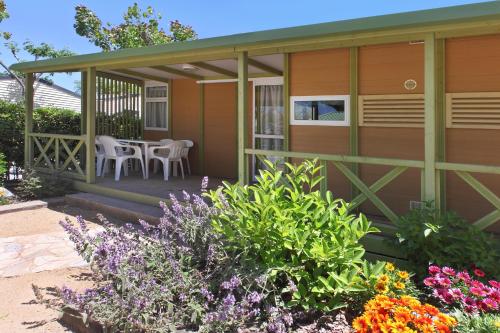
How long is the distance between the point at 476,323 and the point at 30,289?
3.78m

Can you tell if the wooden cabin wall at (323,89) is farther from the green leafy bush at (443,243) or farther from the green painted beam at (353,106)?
the green leafy bush at (443,243)

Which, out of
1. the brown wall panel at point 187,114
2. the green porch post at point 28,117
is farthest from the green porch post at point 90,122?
the brown wall panel at point 187,114

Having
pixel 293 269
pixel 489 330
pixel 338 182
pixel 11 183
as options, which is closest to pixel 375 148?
pixel 338 182

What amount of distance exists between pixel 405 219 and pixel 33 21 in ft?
112

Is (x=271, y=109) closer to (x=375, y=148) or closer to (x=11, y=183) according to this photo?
(x=375, y=148)

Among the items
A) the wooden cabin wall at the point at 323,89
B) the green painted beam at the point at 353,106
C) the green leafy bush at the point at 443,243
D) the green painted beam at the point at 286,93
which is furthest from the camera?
the green painted beam at the point at 286,93

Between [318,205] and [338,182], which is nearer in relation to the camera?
[318,205]

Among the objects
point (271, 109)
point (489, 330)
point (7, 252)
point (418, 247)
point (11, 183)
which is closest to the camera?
point (489, 330)

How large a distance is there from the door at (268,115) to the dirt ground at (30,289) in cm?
300

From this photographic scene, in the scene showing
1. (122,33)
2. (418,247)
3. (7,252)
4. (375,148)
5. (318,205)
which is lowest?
(7,252)

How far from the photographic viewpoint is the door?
25.4ft

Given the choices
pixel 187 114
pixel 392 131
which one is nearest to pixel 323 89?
pixel 392 131

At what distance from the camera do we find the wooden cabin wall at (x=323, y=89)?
5.72 metres

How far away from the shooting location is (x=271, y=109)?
7859mm
